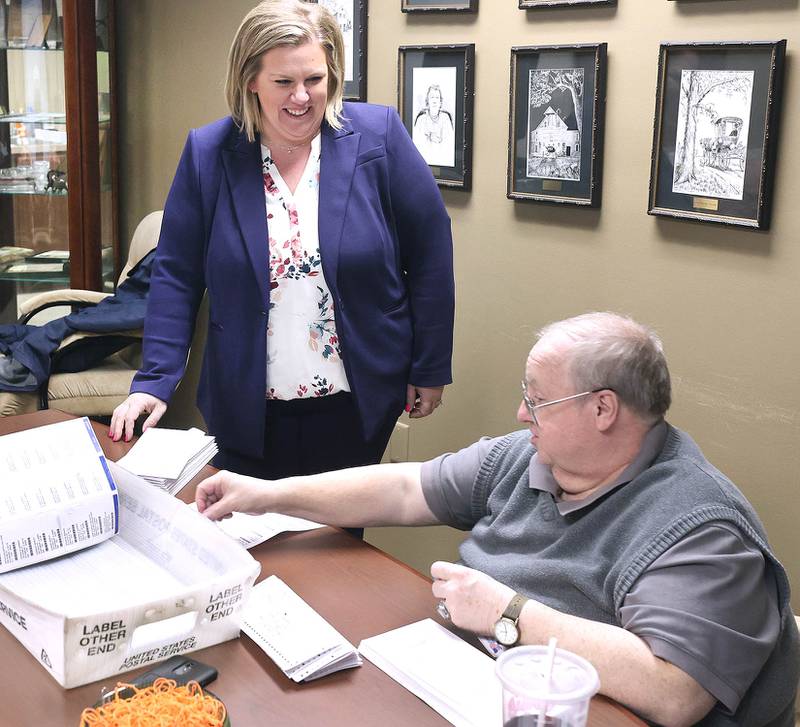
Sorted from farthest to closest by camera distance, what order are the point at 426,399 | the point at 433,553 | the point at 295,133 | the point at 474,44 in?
the point at 433,553, the point at 474,44, the point at 426,399, the point at 295,133

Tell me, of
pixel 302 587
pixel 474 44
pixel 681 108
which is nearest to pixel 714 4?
pixel 681 108

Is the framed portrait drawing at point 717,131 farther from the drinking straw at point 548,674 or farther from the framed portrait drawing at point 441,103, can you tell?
the drinking straw at point 548,674

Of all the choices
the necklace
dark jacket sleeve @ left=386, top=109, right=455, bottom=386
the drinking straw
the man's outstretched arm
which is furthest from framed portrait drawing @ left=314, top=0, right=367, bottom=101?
the drinking straw

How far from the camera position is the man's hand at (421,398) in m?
2.35

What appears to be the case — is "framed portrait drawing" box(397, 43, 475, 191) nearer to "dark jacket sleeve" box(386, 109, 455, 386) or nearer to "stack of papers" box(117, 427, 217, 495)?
"dark jacket sleeve" box(386, 109, 455, 386)

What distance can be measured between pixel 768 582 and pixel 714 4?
130 centimetres

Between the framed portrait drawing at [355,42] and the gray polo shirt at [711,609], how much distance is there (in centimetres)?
213

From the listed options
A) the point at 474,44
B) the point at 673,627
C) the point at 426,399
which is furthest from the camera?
the point at 474,44

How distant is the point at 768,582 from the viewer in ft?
4.49

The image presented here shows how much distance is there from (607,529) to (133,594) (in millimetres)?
674

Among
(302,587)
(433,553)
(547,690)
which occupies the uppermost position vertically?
(547,690)

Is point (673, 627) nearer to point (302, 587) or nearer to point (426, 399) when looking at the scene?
point (302, 587)

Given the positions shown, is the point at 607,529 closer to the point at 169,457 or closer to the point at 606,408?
the point at 606,408

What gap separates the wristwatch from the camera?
4.36 ft
